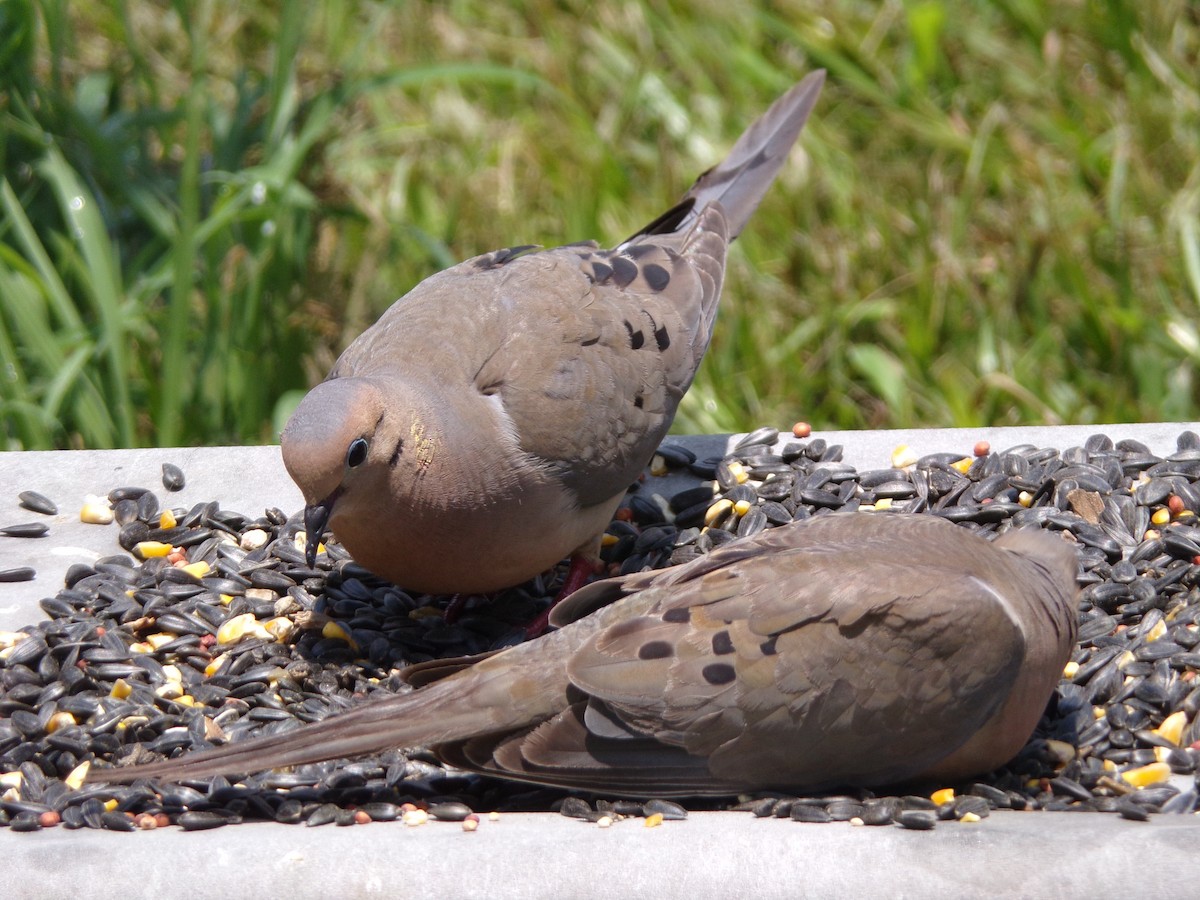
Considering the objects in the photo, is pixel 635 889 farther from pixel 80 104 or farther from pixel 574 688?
pixel 80 104

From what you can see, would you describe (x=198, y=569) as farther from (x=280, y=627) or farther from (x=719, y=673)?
(x=719, y=673)

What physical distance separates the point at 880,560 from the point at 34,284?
3.21 m

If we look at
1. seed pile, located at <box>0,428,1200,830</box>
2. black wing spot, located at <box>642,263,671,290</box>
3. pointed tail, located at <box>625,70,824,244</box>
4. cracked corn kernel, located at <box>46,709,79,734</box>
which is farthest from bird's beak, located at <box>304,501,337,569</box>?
pointed tail, located at <box>625,70,824,244</box>

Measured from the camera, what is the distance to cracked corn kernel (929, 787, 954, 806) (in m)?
2.68

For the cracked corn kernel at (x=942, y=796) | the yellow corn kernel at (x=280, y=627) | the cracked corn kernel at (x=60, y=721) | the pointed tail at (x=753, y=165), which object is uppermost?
the pointed tail at (x=753, y=165)

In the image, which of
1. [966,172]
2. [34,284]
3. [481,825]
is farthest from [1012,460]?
[34,284]

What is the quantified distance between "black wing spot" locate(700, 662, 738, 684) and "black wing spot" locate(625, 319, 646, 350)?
4.25ft

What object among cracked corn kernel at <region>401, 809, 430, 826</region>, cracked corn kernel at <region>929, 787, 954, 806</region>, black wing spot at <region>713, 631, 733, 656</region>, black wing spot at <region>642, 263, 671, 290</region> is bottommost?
cracked corn kernel at <region>401, 809, 430, 826</region>

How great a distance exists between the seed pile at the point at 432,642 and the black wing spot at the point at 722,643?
0.94 ft

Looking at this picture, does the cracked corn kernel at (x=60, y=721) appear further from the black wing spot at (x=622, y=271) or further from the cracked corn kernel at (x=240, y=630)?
the black wing spot at (x=622, y=271)

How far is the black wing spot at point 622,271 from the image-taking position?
3896 millimetres

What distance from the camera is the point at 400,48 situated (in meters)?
7.21

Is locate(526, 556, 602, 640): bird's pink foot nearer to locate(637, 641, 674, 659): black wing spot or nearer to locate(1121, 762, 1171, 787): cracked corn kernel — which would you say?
locate(637, 641, 674, 659): black wing spot

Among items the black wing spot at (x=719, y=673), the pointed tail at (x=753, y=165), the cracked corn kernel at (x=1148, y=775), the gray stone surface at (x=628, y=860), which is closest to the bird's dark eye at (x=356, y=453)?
the gray stone surface at (x=628, y=860)
